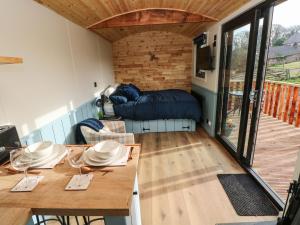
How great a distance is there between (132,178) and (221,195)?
1.55 metres

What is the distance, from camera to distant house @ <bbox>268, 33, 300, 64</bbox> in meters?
2.09

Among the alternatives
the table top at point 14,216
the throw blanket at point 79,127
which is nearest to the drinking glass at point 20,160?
the table top at point 14,216

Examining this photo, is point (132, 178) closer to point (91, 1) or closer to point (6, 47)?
point (6, 47)

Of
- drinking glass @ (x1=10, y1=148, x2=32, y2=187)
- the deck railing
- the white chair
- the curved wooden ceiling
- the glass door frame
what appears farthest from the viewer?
the deck railing

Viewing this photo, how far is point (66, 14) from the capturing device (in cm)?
241

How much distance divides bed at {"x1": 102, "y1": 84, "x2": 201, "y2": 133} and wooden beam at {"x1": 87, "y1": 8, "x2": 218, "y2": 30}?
1.50m

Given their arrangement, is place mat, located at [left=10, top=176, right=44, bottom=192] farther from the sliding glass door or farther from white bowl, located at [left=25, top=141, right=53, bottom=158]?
the sliding glass door

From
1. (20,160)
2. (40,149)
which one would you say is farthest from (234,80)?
(20,160)

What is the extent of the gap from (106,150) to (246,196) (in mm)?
1759

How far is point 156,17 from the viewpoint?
3.03 metres

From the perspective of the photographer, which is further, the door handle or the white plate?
the door handle

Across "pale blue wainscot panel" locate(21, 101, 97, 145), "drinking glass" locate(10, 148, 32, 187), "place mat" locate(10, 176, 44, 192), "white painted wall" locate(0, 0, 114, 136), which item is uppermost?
"white painted wall" locate(0, 0, 114, 136)

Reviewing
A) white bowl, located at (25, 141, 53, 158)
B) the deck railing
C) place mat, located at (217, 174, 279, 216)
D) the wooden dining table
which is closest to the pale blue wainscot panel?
white bowl, located at (25, 141, 53, 158)

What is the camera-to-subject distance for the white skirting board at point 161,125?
13.0 feet
